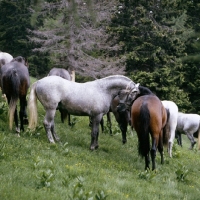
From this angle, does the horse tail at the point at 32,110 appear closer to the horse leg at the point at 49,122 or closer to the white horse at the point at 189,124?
the horse leg at the point at 49,122

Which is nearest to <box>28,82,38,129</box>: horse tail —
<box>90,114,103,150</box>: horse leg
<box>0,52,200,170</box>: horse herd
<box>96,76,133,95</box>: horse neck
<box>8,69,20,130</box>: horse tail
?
<box>0,52,200,170</box>: horse herd

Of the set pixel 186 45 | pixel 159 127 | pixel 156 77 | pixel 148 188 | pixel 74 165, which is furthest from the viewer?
pixel 186 45

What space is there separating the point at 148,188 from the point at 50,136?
3.16 metres

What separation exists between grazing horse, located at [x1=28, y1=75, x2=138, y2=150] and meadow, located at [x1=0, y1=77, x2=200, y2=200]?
55 centimetres

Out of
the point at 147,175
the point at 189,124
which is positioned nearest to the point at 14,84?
the point at 147,175

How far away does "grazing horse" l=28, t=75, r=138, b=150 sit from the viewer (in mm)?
8586

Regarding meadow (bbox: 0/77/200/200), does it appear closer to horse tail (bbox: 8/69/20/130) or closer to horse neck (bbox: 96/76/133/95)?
horse tail (bbox: 8/69/20/130)

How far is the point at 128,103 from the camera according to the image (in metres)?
8.94

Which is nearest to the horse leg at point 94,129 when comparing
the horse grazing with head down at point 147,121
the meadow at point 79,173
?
the meadow at point 79,173

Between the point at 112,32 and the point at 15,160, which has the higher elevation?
the point at 15,160

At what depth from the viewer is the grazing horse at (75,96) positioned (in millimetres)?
8586

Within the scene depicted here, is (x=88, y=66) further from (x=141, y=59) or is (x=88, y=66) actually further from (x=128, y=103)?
(x=128, y=103)

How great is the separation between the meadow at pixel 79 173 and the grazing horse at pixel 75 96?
546 mm

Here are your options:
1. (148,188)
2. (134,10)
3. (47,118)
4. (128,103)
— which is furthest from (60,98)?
(134,10)
